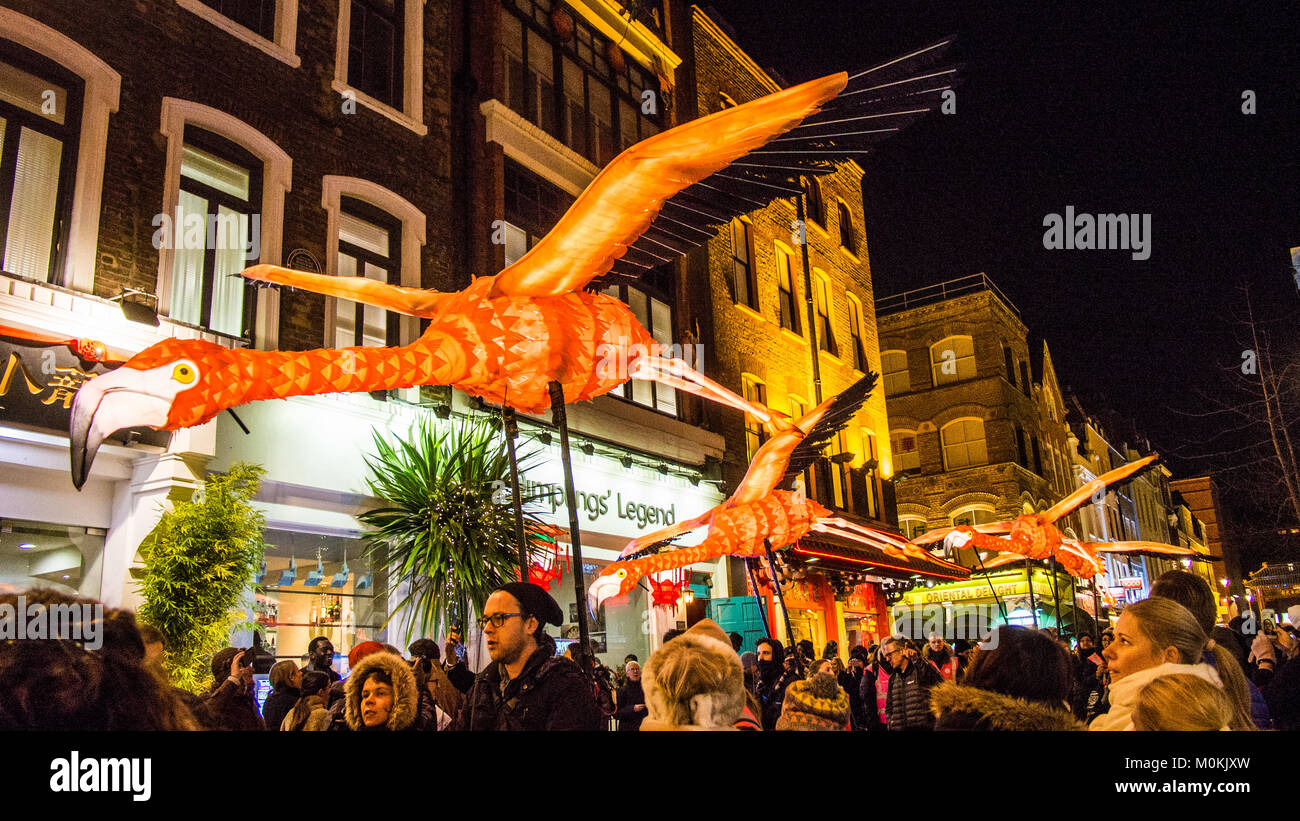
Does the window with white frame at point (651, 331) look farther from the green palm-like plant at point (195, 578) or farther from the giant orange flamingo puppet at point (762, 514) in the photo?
the green palm-like plant at point (195, 578)

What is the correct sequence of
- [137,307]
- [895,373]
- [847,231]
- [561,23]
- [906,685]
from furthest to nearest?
[895,373] < [847,231] < [561,23] < [137,307] < [906,685]

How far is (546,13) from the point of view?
1534 centimetres

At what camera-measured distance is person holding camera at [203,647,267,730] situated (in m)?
4.37

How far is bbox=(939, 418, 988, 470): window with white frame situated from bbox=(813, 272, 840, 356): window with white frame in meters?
10.6

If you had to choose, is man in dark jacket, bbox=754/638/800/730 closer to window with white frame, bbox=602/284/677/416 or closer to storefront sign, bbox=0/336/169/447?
Answer: storefront sign, bbox=0/336/169/447

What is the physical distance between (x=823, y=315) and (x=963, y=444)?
36.9 feet

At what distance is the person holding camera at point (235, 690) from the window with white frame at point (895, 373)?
3025cm

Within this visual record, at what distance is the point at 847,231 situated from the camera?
85.1 ft

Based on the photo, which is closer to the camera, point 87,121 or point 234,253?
point 87,121

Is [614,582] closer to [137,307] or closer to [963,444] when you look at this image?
[137,307]

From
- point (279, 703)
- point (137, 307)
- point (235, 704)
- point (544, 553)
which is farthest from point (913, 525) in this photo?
point (235, 704)
